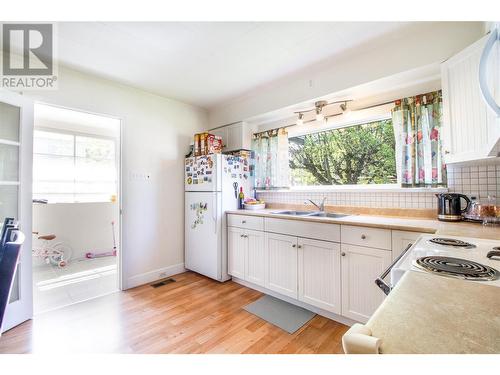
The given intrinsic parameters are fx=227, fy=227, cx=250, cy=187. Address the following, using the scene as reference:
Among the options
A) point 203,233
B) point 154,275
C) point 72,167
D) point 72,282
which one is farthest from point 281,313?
point 72,167

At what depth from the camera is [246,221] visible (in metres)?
2.66

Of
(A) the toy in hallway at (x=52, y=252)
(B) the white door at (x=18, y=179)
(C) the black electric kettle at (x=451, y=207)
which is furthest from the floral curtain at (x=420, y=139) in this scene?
(A) the toy in hallway at (x=52, y=252)

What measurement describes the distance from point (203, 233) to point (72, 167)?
2.93 m

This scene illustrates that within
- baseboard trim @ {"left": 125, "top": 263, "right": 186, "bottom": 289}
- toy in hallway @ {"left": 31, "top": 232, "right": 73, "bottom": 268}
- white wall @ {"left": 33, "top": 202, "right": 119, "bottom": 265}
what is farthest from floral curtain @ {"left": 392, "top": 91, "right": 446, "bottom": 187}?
toy in hallway @ {"left": 31, "top": 232, "right": 73, "bottom": 268}

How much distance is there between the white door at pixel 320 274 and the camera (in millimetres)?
1937

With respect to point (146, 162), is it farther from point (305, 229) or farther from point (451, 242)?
point (451, 242)

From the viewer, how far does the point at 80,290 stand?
8.75 feet

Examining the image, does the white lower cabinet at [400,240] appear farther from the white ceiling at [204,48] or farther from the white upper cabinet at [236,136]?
the white upper cabinet at [236,136]

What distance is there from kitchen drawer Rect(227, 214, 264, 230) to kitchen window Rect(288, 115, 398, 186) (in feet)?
2.91

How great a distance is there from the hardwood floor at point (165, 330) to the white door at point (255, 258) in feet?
0.65

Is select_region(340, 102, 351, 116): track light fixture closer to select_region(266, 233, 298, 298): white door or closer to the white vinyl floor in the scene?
select_region(266, 233, 298, 298): white door

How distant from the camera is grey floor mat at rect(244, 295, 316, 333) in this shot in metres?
1.95

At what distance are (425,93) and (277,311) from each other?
2.42 m
